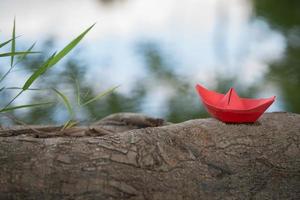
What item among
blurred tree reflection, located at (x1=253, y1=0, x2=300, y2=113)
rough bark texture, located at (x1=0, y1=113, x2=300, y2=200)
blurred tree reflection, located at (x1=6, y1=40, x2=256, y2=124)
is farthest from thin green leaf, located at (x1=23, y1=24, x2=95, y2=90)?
blurred tree reflection, located at (x1=253, y1=0, x2=300, y2=113)

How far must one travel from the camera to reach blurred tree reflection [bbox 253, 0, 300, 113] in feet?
5.32

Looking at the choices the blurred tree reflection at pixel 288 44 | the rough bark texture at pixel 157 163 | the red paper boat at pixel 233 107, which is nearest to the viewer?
the rough bark texture at pixel 157 163

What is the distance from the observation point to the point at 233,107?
2.39ft

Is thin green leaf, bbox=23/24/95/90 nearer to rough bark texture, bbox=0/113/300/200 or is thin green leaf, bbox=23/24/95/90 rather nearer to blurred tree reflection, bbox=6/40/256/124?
rough bark texture, bbox=0/113/300/200

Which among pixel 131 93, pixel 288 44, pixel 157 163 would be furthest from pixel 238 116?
pixel 288 44

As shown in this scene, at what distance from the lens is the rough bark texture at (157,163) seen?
58 cm

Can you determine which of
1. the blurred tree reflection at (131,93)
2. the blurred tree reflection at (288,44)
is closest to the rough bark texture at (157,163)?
the blurred tree reflection at (131,93)

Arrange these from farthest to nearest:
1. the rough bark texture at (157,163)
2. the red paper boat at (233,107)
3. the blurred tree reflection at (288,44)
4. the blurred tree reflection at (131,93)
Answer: the blurred tree reflection at (288,44) < the blurred tree reflection at (131,93) < the red paper boat at (233,107) < the rough bark texture at (157,163)

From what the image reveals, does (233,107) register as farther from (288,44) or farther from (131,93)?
(288,44)

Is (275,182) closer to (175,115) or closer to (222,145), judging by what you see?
(222,145)

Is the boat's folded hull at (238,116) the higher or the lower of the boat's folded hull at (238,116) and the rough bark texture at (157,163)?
the higher

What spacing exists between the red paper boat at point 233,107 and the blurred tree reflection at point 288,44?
2.51 feet

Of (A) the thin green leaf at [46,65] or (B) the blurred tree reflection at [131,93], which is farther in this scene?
(B) the blurred tree reflection at [131,93]

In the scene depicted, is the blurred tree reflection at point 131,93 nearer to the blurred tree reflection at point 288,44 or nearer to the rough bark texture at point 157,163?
the blurred tree reflection at point 288,44
